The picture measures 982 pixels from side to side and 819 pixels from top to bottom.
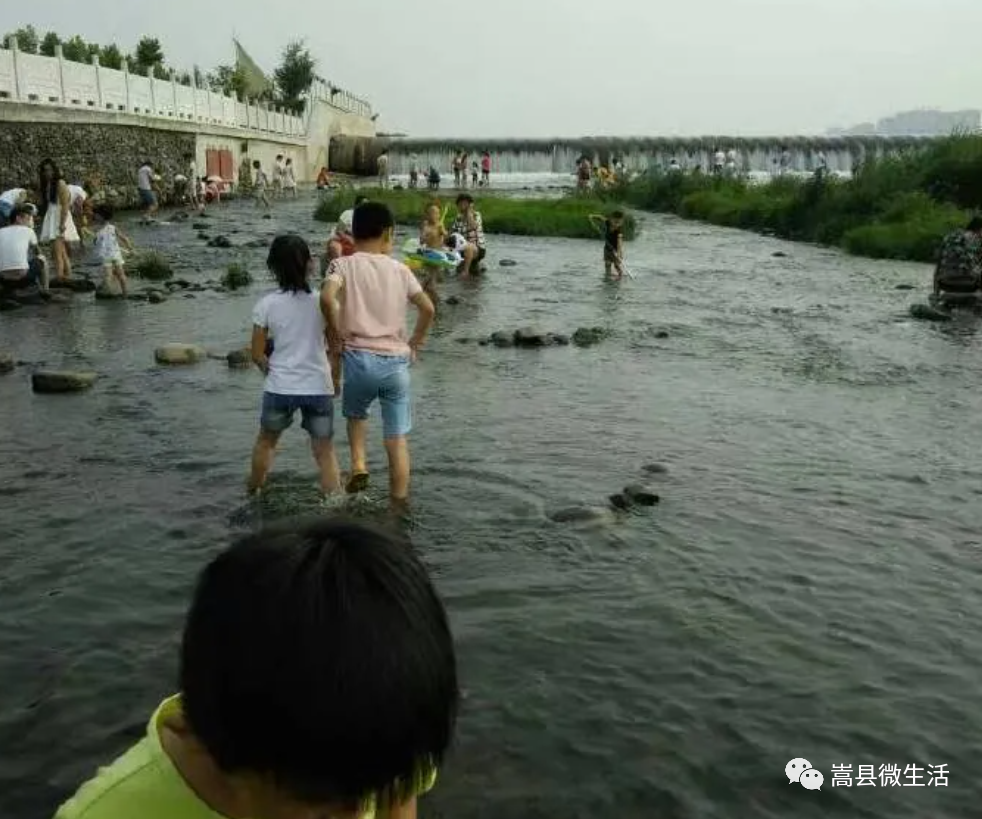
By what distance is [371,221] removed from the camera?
667 cm

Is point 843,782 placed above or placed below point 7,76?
below

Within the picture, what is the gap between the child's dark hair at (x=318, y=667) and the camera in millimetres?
1518

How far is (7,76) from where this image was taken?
28531mm

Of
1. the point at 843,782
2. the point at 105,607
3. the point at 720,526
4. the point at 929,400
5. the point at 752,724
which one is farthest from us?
the point at 929,400

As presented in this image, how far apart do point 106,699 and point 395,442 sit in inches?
115

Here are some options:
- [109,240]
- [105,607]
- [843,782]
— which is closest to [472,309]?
[109,240]

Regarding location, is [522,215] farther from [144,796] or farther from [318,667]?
[318,667]

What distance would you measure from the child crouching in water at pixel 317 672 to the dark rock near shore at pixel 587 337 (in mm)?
12870

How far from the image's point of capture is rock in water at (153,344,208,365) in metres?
12.2

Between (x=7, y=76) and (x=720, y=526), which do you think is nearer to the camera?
(x=720, y=526)

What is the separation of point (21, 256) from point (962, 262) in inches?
608

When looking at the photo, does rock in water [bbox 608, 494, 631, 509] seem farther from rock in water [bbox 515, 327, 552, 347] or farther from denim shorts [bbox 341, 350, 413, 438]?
rock in water [bbox 515, 327, 552, 347]

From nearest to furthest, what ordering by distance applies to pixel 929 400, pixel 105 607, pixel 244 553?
pixel 244 553
pixel 105 607
pixel 929 400

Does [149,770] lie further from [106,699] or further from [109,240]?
[109,240]
